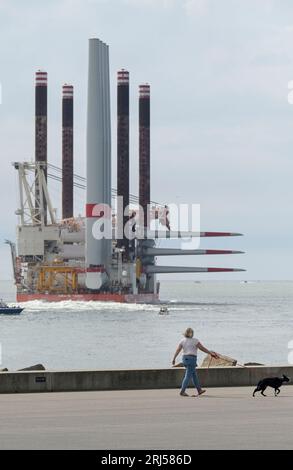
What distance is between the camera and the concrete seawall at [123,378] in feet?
82.5

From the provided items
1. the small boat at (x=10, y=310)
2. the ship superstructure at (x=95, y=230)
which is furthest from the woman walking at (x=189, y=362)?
the ship superstructure at (x=95, y=230)

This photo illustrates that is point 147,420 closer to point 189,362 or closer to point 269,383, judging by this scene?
A: point 189,362

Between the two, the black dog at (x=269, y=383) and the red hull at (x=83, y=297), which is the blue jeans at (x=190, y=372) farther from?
the red hull at (x=83, y=297)

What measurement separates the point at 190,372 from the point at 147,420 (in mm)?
3975

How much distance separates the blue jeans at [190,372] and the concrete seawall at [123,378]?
62.9 inches

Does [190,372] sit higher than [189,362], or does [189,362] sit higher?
[189,362]

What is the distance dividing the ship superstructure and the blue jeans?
13396 cm

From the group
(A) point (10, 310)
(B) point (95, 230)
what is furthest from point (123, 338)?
(B) point (95, 230)

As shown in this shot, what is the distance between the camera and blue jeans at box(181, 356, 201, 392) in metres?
24.0

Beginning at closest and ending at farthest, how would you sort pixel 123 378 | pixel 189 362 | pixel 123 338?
pixel 189 362
pixel 123 378
pixel 123 338

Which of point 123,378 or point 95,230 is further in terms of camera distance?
point 95,230

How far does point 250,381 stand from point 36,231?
466 ft

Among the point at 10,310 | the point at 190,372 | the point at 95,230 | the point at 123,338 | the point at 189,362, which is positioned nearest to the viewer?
the point at 189,362

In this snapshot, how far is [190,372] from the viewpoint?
2416 cm
